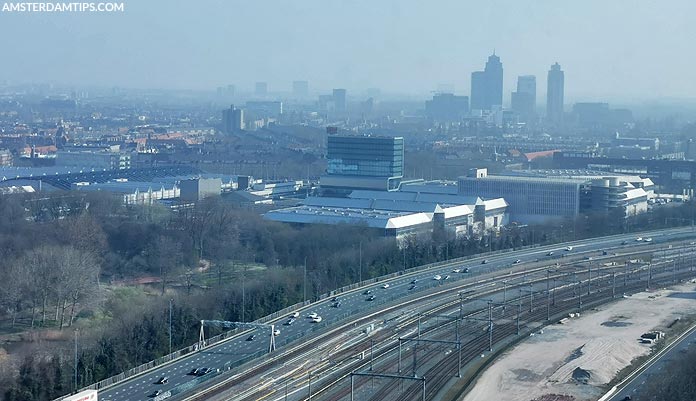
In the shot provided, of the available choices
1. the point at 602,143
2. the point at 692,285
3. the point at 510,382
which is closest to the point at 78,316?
the point at 510,382

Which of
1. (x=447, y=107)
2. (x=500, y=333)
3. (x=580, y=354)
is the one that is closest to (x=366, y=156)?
(x=500, y=333)

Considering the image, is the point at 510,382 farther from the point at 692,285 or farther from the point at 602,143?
the point at 602,143

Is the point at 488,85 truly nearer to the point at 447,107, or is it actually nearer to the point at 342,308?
the point at 447,107

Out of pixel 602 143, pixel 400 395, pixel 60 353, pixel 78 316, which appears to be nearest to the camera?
pixel 400 395

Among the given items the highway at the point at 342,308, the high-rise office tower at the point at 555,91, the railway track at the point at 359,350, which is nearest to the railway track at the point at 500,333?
the railway track at the point at 359,350

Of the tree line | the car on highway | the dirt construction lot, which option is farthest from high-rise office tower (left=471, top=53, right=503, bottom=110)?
the car on highway

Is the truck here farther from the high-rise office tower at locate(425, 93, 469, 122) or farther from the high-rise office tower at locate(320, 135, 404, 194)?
the high-rise office tower at locate(425, 93, 469, 122)
